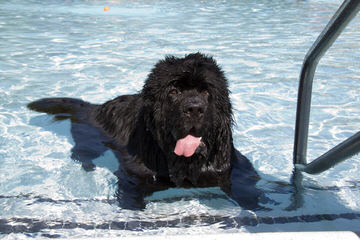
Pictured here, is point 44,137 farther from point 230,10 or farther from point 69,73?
point 230,10

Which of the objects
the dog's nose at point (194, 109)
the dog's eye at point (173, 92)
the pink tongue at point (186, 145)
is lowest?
the pink tongue at point (186, 145)

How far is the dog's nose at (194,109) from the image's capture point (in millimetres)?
2832

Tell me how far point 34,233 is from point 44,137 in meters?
1.93

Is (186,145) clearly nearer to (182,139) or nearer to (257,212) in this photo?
(182,139)

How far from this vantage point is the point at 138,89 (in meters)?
6.08

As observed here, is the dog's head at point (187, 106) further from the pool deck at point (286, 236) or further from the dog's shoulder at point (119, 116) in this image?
the pool deck at point (286, 236)

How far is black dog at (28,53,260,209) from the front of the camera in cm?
299

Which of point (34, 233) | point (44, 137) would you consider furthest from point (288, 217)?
point (44, 137)

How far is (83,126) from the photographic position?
4.60m

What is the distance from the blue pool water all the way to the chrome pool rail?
42 centimetres

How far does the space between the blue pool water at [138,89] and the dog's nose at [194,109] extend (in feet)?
2.42

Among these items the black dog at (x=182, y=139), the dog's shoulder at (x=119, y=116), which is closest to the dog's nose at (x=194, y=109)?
the black dog at (x=182, y=139)

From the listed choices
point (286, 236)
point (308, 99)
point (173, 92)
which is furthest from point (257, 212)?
point (286, 236)

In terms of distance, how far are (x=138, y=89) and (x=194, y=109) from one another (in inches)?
131
